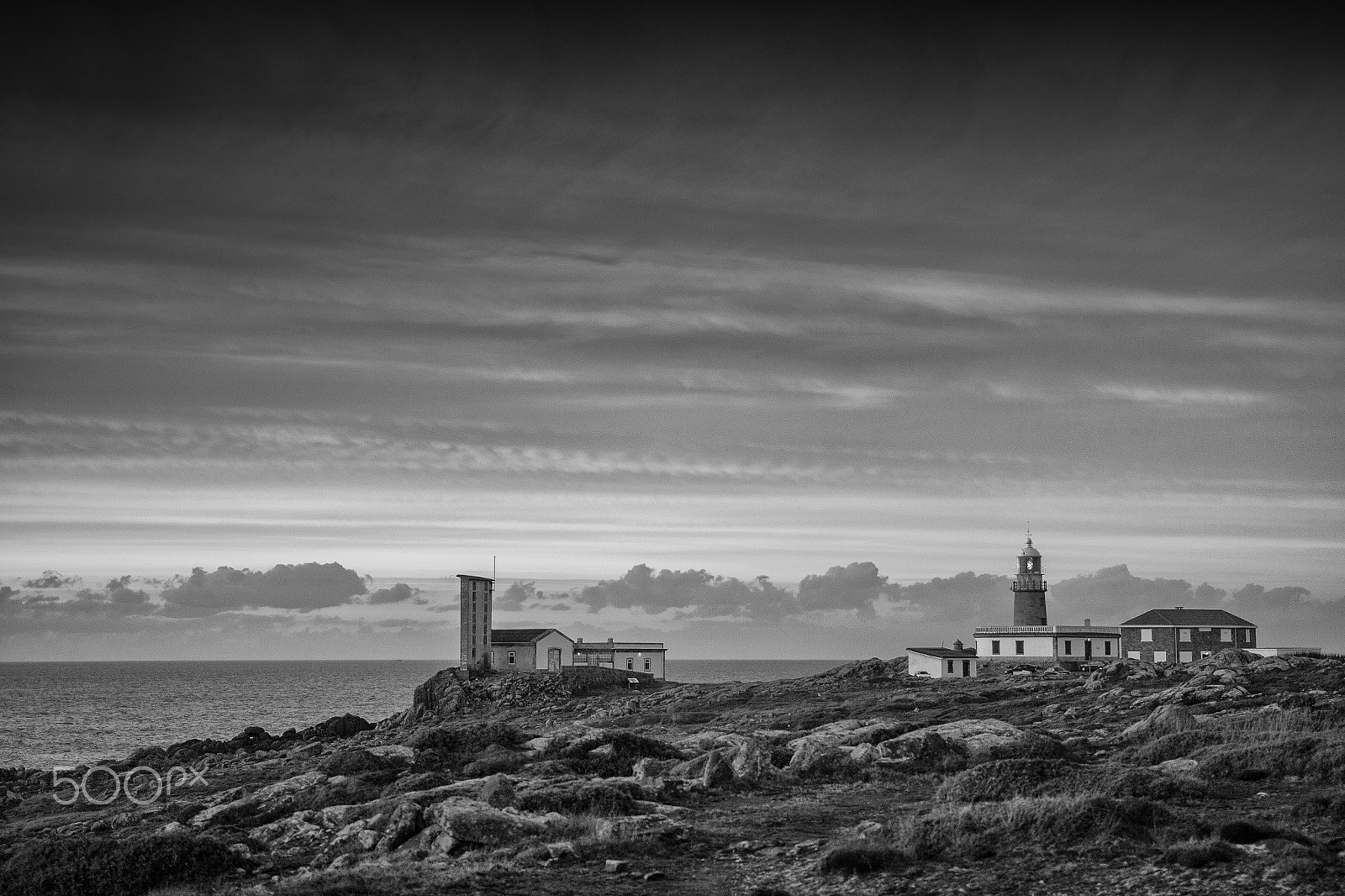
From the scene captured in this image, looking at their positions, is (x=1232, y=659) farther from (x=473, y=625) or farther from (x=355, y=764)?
(x=473, y=625)

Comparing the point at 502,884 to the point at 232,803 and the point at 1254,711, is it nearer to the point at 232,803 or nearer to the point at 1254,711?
the point at 232,803

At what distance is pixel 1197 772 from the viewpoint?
2822 centimetres

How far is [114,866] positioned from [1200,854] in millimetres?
20669

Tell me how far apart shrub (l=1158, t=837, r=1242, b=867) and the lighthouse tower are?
293ft

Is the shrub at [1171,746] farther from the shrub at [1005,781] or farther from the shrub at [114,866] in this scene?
the shrub at [114,866]

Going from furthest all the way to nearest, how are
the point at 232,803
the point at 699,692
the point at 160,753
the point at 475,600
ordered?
the point at 475,600, the point at 699,692, the point at 160,753, the point at 232,803

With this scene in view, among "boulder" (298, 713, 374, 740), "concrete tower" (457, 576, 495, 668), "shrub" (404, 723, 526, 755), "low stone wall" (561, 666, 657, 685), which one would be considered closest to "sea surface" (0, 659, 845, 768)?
"boulder" (298, 713, 374, 740)

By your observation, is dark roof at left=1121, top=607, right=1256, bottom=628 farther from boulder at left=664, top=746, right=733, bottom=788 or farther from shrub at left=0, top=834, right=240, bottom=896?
shrub at left=0, top=834, right=240, bottom=896

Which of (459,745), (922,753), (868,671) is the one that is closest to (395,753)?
(459,745)

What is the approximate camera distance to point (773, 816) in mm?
25938

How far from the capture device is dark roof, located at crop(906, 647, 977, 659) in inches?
3621

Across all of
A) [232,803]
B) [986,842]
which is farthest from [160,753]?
[986,842]

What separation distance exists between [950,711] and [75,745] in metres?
79.4

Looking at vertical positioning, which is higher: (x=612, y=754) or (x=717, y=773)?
(x=717, y=773)
